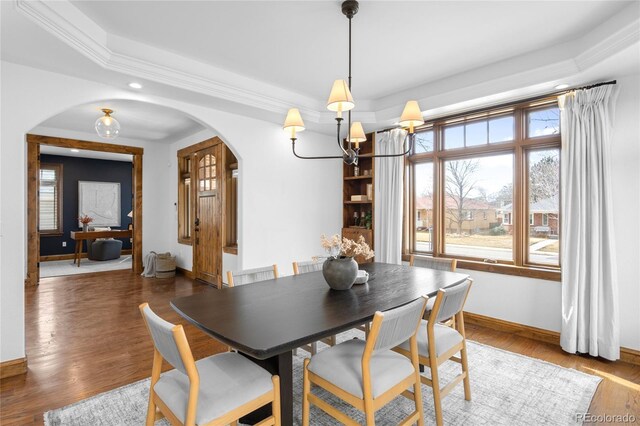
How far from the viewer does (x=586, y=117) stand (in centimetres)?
308

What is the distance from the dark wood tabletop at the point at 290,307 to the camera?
1.46 meters

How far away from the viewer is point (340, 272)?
2250 mm

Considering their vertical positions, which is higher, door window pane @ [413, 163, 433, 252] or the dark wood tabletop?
door window pane @ [413, 163, 433, 252]

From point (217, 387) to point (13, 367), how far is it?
7.60ft

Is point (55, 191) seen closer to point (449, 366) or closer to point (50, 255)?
point (50, 255)

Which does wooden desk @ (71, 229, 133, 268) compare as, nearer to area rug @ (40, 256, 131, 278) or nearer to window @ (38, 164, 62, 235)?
area rug @ (40, 256, 131, 278)

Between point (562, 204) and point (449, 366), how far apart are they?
77.0 inches

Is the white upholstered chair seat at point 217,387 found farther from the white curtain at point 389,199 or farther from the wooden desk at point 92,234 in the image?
the wooden desk at point 92,234

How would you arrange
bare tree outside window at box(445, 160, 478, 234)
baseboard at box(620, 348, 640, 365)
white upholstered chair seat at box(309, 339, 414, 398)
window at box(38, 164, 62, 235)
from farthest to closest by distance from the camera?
window at box(38, 164, 62, 235)
bare tree outside window at box(445, 160, 478, 234)
baseboard at box(620, 348, 640, 365)
white upholstered chair seat at box(309, 339, 414, 398)

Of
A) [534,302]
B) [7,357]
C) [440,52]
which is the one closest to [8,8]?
[7,357]

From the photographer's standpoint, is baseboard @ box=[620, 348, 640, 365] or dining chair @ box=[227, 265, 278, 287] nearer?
dining chair @ box=[227, 265, 278, 287]

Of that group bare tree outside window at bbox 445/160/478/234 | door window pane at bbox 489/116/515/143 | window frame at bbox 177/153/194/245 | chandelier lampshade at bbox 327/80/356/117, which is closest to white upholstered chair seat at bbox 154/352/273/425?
chandelier lampshade at bbox 327/80/356/117

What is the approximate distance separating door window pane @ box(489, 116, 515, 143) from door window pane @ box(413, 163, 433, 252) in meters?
0.88

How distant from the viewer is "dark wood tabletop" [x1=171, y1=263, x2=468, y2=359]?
57.6 inches
